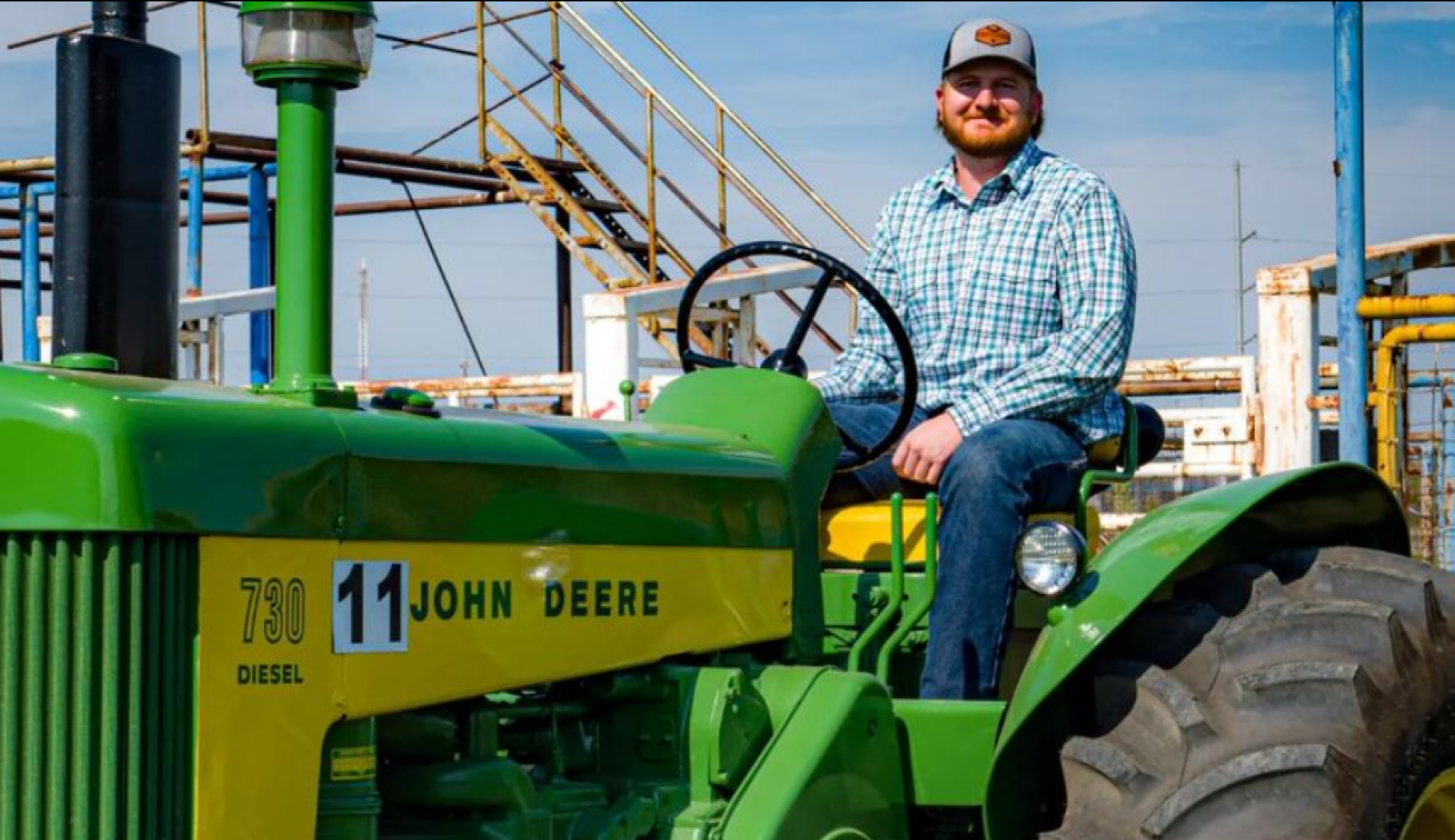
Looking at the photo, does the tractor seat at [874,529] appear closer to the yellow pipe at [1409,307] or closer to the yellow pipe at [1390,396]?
the yellow pipe at [1409,307]

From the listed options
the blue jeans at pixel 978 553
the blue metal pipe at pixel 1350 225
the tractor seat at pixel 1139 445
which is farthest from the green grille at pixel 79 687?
the blue metal pipe at pixel 1350 225

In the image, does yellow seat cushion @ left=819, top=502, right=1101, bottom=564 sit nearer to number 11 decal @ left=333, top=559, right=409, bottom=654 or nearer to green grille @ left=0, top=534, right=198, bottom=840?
number 11 decal @ left=333, top=559, right=409, bottom=654

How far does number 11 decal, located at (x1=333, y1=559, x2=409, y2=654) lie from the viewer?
12.5 ft

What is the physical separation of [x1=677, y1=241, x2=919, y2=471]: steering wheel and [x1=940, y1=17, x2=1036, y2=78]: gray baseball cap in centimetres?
77

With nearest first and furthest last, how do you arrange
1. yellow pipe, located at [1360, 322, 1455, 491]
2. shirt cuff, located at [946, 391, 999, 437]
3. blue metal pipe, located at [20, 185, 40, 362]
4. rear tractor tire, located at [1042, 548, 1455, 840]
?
1. rear tractor tire, located at [1042, 548, 1455, 840]
2. shirt cuff, located at [946, 391, 999, 437]
3. yellow pipe, located at [1360, 322, 1455, 491]
4. blue metal pipe, located at [20, 185, 40, 362]

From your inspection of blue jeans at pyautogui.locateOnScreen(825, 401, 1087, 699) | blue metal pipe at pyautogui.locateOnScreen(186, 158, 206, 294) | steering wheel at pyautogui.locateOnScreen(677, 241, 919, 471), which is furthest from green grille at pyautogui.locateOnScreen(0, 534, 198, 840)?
blue metal pipe at pyautogui.locateOnScreen(186, 158, 206, 294)

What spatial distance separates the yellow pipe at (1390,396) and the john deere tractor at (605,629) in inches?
159

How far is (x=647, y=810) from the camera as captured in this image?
4336mm

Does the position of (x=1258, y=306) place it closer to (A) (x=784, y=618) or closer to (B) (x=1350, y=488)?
(B) (x=1350, y=488)

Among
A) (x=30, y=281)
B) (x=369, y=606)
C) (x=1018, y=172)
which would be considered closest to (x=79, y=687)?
(x=369, y=606)

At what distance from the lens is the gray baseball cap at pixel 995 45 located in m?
5.62

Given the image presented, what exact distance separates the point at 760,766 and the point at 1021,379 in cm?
126

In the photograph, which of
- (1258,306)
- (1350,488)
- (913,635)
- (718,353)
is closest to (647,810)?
(913,635)

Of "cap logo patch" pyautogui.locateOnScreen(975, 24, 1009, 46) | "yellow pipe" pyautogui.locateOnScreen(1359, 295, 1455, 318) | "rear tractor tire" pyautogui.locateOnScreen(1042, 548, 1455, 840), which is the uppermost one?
"cap logo patch" pyautogui.locateOnScreen(975, 24, 1009, 46)
